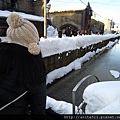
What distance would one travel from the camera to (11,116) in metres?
1.48

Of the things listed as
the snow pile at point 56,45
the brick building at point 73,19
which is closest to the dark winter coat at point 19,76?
the snow pile at point 56,45

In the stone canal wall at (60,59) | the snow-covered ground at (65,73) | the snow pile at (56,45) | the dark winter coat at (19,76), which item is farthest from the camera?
the stone canal wall at (60,59)

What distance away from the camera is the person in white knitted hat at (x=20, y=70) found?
1357 millimetres

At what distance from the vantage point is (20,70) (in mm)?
1355

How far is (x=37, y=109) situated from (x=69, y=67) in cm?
625

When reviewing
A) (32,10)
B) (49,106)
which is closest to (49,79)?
(49,106)

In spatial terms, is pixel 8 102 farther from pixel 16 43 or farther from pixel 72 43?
pixel 72 43

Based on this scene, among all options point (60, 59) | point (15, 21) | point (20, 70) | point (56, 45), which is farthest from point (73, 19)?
point (20, 70)

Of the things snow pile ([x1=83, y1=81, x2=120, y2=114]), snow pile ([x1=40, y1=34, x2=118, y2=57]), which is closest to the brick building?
snow pile ([x1=40, y1=34, x2=118, y2=57])

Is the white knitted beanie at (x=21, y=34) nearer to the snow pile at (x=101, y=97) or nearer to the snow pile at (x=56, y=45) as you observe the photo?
the snow pile at (x=101, y=97)

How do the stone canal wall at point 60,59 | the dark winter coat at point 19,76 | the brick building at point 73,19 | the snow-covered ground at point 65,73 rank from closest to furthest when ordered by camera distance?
the dark winter coat at point 19,76 < the snow-covered ground at point 65,73 < the stone canal wall at point 60,59 < the brick building at point 73,19

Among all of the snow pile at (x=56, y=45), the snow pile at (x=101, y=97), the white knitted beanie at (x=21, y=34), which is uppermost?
the white knitted beanie at (x=21, y=34)

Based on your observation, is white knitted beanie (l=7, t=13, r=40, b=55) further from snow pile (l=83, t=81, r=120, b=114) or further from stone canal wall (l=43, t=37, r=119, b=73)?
stone canal wall (l=43, t=37, r=119, b=73)

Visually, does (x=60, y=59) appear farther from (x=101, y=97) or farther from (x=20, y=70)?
(x=20, y=70)
